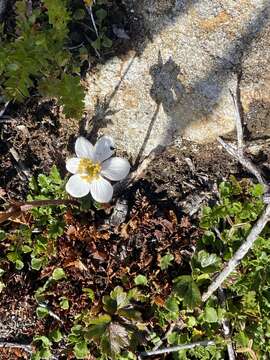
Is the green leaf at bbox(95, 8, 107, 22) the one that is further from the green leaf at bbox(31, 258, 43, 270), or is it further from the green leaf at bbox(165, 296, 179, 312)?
the green leaf at bbox(165, 296, 179, 312)

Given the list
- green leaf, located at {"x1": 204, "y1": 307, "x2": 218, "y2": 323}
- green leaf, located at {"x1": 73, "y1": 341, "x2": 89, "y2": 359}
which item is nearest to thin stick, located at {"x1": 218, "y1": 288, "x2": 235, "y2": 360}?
green leaf, located at {"x1": 204, "y1": 307, "x2": 218, "y2": 323}

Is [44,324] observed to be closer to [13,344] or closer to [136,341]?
[13,344]

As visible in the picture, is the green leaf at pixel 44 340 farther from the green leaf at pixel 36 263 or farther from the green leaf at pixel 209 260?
the green leaf at pixel 209 260

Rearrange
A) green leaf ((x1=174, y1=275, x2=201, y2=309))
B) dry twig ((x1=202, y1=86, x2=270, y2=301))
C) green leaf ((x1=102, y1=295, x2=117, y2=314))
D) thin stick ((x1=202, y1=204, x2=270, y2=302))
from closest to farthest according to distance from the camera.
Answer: thin stick ((x1=202, y1=204, x2=270, y2=302)), dry twig ((x1=202, y1=86, x2=270, y2=301)), green leaf ((x1=174, y1=275, x2=201, y2=309)), green leaf ((x1=102, y1=295, x2=117, y2=314))

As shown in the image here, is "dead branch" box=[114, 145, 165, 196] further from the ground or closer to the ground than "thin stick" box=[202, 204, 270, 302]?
further from the ground

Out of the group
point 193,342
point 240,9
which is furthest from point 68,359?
point 240,9

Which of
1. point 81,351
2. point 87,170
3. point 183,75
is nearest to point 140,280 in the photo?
point 81,351

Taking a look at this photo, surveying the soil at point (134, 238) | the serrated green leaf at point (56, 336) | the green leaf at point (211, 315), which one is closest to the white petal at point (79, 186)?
the soil at point (134, 238)
